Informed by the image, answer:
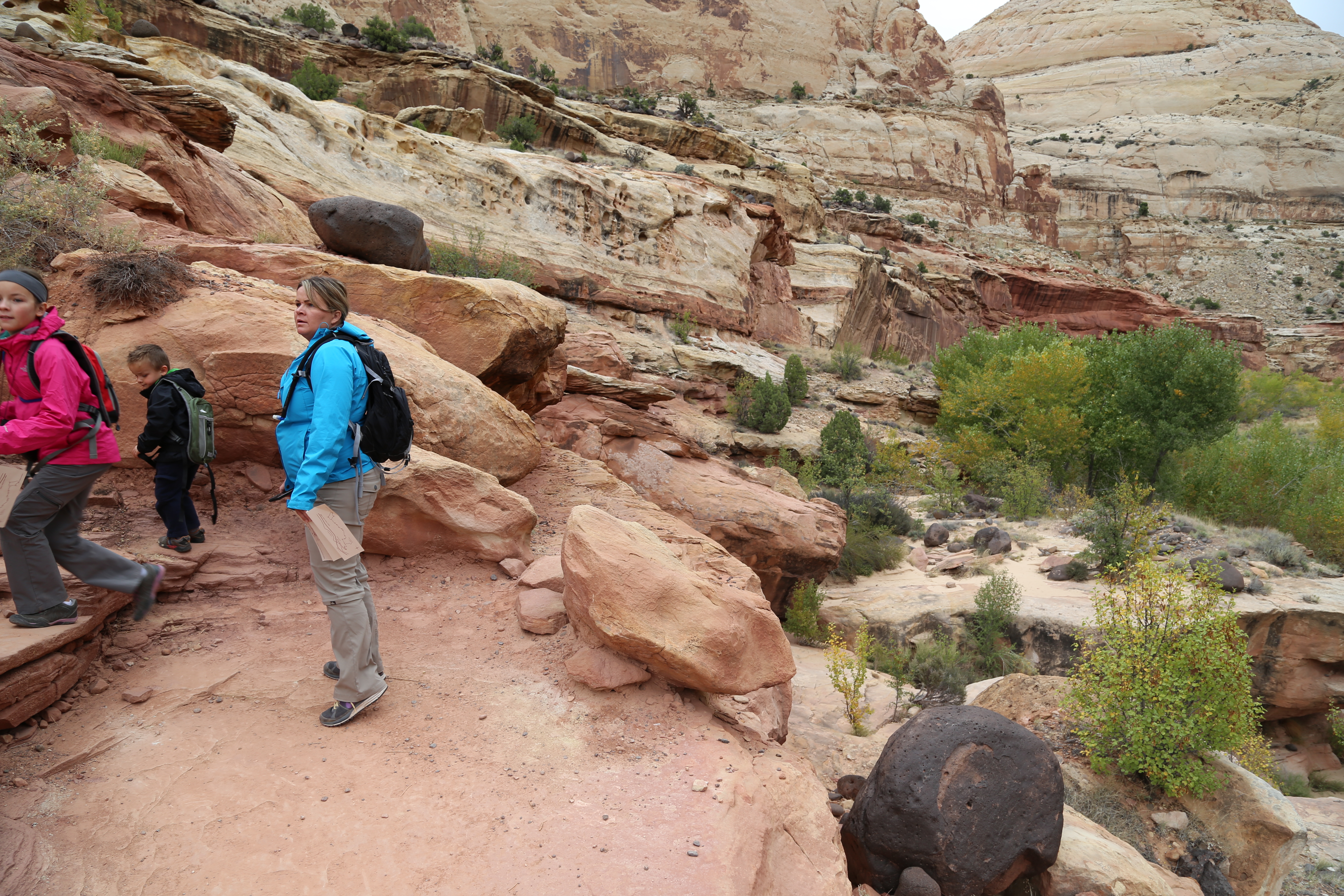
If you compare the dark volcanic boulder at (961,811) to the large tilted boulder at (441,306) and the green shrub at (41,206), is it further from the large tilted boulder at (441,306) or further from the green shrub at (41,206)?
the green shrub at (41,206)

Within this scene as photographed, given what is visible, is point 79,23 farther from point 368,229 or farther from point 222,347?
point 222,347

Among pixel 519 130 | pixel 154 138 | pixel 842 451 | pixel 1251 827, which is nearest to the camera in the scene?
pixel 1251 827

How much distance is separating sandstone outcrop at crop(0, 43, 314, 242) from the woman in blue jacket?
714cm

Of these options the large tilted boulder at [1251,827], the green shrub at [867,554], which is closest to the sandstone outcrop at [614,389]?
the green shrub at [867,554]

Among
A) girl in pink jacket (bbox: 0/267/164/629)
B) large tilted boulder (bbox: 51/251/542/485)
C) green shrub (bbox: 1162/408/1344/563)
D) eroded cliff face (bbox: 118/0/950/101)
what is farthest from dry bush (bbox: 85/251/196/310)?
eroded cliff face (bbox: 118/0/950/101)

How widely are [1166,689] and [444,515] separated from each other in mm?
6007

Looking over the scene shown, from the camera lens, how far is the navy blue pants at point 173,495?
416 cm

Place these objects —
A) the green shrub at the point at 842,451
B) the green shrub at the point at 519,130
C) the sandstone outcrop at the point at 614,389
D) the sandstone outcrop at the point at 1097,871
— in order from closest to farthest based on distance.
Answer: the sandstone outcrop at the point at 1097,871 < the sandstone outcrop at the point at 614,389 < the green shrub at the point at 842,451 < the green shrub at the point at 519,130

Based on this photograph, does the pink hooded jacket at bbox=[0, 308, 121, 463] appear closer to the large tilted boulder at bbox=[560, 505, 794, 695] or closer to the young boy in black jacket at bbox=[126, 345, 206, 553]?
the young boy in black jacket at bbox=[126, 345, 206, 553]

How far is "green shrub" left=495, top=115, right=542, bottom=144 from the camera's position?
83.7ft

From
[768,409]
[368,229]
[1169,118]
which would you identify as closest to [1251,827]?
[368,229]

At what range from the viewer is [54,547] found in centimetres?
323

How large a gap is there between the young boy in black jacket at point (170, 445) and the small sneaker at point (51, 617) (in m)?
0.94

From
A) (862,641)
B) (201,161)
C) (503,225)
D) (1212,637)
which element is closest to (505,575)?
(862,641)
